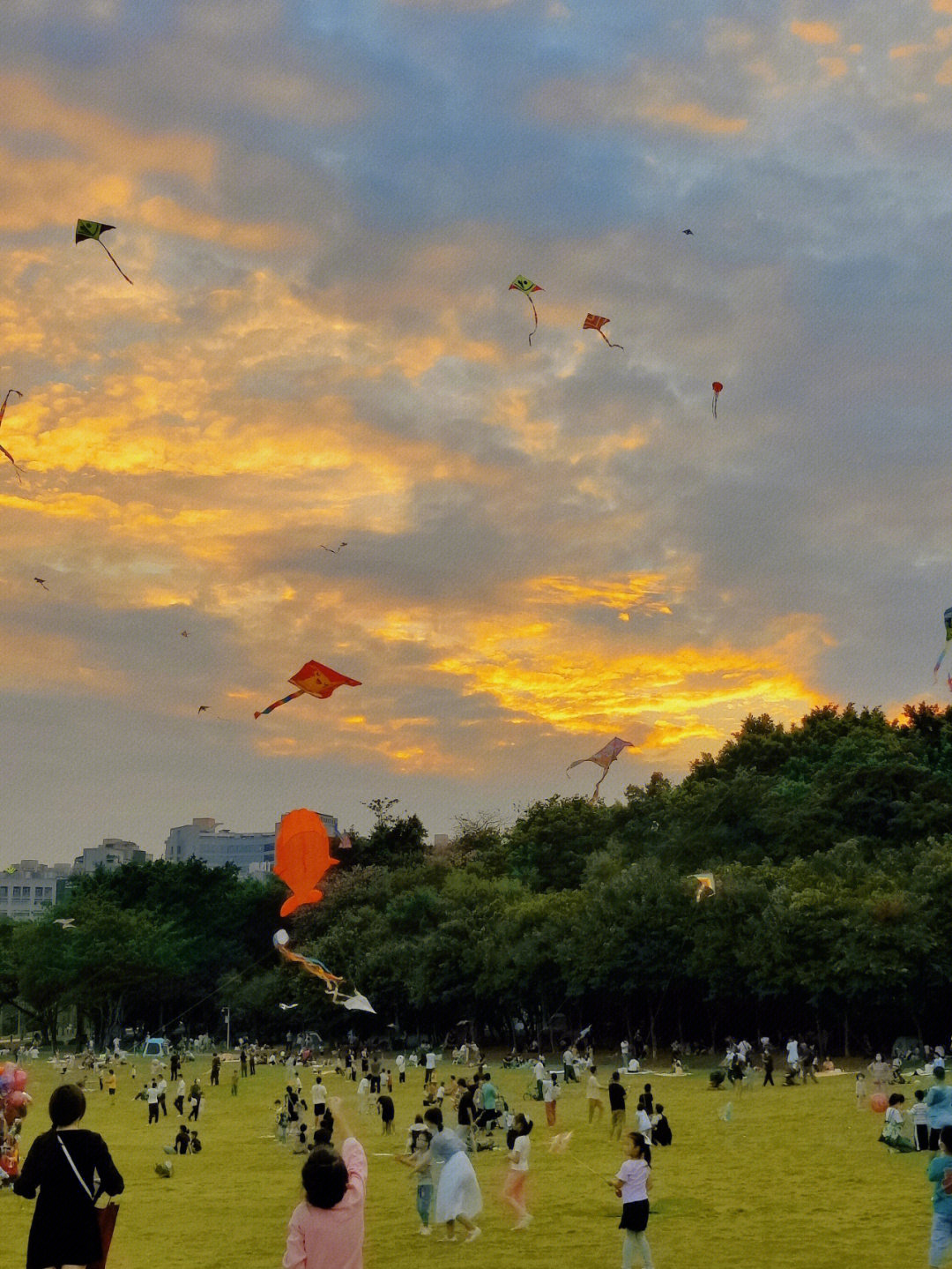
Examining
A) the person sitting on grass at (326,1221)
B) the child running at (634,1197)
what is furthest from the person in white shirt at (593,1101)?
the person sitting on grass at (326,1221)

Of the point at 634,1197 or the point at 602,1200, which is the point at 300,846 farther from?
the point at 634,1197

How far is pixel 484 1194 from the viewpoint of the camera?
66.6ft

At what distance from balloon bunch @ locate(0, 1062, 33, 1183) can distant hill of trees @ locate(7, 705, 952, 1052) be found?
2753 centimetres

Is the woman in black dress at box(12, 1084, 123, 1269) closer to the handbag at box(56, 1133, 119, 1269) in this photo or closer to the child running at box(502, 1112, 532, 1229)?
the handbag at box(56, 1133, 119, 1269)

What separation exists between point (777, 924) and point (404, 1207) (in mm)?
27957

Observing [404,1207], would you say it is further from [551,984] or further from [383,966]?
[383,966]

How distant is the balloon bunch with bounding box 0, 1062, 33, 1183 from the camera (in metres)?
21.3

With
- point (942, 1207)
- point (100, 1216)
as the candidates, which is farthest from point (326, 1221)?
point (942, 1207)

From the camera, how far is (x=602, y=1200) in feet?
64.6

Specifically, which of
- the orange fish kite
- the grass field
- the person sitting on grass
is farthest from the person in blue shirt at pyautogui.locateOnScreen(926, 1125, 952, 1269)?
the orange fish kite

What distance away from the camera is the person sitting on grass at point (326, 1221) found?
252 inches

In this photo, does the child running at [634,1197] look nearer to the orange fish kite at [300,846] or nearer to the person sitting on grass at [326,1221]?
the person sitting on grass at [326,1221]

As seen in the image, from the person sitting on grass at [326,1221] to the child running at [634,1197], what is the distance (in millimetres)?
7531

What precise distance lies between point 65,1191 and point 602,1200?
15.0 m
